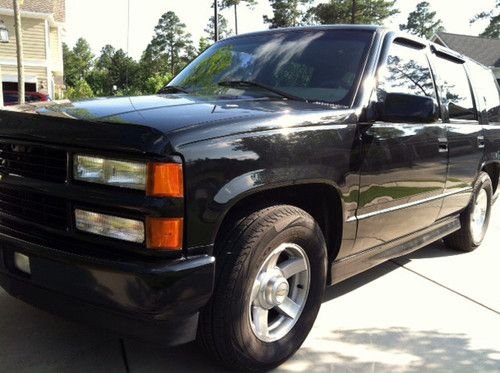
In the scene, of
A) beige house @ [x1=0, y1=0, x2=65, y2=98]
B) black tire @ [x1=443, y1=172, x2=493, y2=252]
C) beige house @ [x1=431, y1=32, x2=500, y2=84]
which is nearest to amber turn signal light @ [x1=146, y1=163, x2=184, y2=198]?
black tire @ [x1=443, y1=172, x2=493, y2=252]

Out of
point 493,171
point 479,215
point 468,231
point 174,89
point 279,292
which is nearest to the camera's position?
point 279,292

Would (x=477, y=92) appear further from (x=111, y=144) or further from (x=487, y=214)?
(x=111, y=144)

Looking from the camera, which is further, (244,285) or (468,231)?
(468,231)

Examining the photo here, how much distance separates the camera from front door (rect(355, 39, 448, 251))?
328 cm

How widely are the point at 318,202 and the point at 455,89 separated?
2.27 metres

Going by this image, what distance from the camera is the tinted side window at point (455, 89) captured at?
4.38m

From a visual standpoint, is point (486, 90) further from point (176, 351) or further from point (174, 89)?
point (176, 351)

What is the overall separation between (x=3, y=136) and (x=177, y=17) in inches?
3302

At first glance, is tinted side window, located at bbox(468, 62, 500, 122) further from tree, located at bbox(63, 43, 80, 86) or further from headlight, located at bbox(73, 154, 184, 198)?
tree, located at bbox(63, 43, 80, 86)

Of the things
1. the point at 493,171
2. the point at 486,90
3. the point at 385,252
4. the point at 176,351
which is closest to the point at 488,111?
Result: the point at 486,90

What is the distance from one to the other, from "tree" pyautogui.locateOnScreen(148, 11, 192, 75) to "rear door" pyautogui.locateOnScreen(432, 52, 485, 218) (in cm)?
7939

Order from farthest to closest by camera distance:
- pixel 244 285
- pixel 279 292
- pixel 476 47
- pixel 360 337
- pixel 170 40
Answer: pixel 170 40
pixel 476 47
pixel 360 337
pixel 279 292
pixel 244 285

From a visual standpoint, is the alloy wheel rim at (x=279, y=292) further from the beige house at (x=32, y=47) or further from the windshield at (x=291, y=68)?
the beige house at (x=32, y=47)

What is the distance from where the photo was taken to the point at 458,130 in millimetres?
4375
